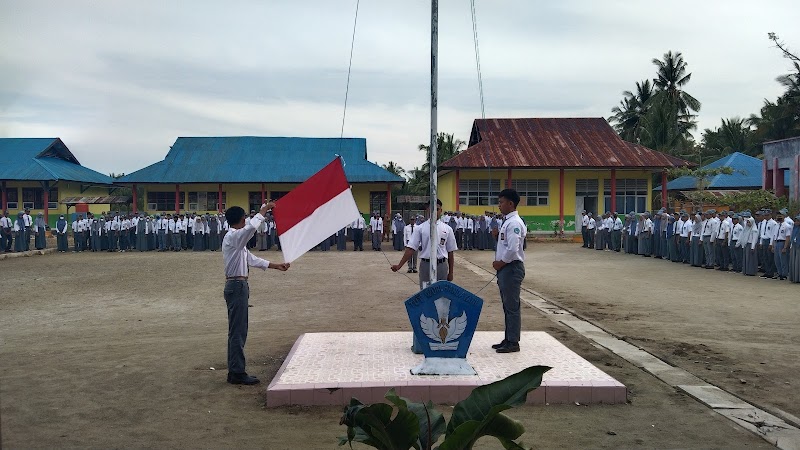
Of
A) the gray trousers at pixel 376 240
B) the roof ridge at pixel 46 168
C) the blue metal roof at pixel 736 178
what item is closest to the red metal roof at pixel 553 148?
the gray trousers at pixel 376 240

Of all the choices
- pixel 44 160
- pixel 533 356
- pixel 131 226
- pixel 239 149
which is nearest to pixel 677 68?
pixel 239 149

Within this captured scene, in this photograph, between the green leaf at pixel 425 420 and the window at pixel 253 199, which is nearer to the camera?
the green leaf at pixel 425 420

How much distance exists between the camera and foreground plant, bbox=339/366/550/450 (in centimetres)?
278

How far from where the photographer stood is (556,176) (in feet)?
120

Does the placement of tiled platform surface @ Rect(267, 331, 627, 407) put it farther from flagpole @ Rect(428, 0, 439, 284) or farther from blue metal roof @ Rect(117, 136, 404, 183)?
blue metal roof @ Rect(117, 136, 404, 183)

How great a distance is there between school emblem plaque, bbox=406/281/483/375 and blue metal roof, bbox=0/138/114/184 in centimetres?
3560

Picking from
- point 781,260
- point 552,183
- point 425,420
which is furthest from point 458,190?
point 425,420

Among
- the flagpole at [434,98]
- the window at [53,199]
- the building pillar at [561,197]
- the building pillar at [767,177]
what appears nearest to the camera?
the flagpole at [434,98]

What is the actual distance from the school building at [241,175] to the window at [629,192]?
1195cm

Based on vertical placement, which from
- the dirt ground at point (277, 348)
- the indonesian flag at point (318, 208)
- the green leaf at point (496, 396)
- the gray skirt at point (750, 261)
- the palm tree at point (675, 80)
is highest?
the palm tree at point (675, 80)

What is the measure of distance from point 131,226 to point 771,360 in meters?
27.8

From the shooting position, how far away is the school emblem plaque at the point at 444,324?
6.62 metres

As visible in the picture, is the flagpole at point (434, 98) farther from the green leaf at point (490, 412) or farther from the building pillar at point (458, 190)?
the building pillar at point (458, 190)

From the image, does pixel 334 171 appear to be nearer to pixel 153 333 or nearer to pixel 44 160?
pixel 153 333
